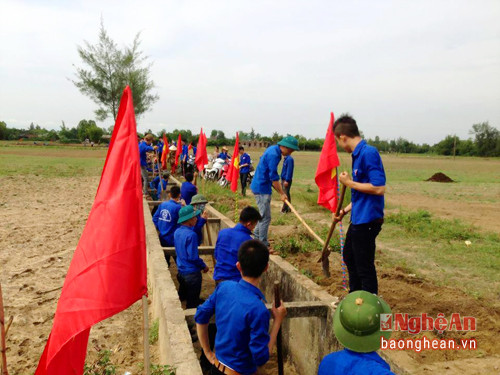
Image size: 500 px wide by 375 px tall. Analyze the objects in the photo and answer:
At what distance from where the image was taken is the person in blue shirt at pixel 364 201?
3.50 metres

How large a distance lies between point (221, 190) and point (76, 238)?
7031mm

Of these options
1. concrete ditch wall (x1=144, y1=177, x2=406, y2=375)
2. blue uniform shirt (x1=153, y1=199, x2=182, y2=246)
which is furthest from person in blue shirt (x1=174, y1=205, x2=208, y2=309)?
blue uniform shirt (x1=153, y1=199, x2=182, y2=246)

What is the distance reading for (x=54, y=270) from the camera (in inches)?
263

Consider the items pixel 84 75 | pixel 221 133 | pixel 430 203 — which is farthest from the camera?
pixel 221 133

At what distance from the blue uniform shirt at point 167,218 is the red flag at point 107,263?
11.2 ft

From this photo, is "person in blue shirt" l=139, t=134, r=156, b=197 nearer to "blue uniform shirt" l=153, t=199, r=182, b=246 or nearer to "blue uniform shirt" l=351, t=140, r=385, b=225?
"blue uniform shirt" l=153, t=199, r=182, b=246

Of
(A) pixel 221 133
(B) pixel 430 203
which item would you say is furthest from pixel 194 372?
(A) pixel 221 133

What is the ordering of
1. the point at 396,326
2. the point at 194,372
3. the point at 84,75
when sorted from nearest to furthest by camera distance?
the point at 194,372
the point at 396,326
the point at 84,75

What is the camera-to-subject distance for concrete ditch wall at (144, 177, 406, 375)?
3074 mm

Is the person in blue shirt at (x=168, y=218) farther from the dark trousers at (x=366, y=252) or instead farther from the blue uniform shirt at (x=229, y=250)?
the dark trousers at (x=366, y=252)

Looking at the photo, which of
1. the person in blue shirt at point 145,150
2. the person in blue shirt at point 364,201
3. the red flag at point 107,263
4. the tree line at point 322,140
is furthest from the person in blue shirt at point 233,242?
the tree line at point 322,140

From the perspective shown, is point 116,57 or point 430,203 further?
point 116,57

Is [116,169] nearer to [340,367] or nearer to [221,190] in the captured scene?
[340,367]

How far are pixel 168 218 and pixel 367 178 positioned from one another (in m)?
3.43
